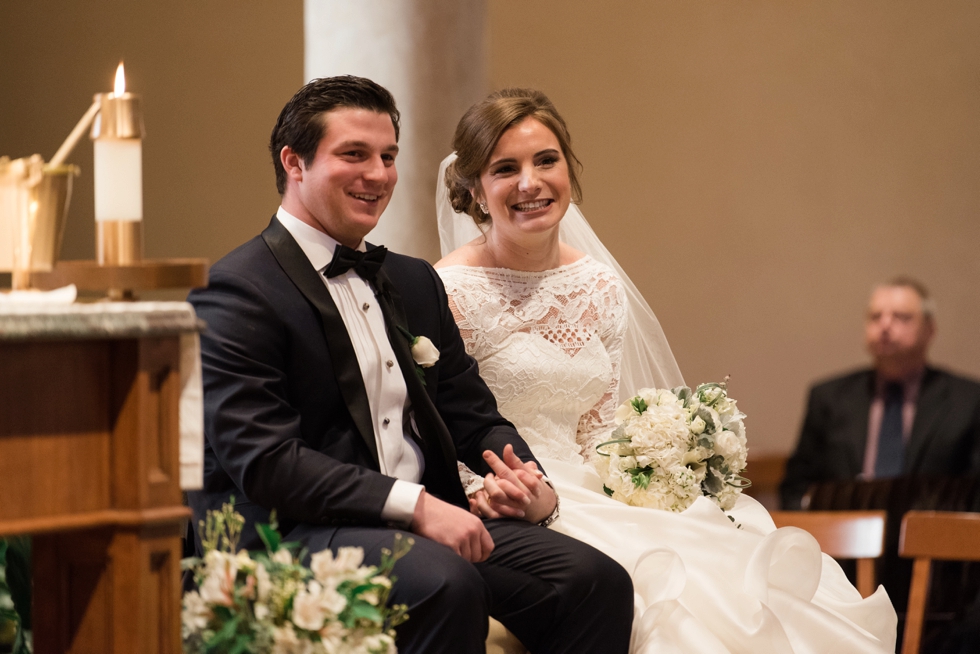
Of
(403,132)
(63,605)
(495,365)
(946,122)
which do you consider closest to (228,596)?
(63,605)

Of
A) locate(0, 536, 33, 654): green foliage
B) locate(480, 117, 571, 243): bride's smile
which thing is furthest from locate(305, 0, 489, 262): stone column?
locate(0, 536, 33, 654): green foliage

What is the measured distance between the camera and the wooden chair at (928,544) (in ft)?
12.0

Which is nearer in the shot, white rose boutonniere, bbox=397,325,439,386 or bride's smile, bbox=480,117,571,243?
white rose boutonniere, bbox=397,325,439,386

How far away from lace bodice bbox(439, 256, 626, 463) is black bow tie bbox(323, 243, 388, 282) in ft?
2.16

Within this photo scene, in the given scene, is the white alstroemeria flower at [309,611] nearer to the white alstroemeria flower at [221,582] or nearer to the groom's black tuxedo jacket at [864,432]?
the white alstroemeria flower at [221,582]

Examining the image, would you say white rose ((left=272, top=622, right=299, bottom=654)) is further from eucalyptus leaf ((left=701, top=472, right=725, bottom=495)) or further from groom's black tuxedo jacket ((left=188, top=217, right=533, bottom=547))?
eucalyptus leaf ((left=701, top=472, right=725, bottom=495))

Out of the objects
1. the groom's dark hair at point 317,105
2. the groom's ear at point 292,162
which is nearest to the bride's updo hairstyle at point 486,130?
the groom's dark hair at point 317,105

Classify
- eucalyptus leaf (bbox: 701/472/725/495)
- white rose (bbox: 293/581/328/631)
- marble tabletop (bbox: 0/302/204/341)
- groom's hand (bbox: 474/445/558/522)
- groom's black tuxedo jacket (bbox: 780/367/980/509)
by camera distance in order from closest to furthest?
marble tabletop (bbox: 0/302/204/341) → white rose (bbox: 293/581/328/631) → groom's hand (bbox: 474/445/558/522) → eucalyptus leaf (bbox: 701/472/725/495) → groom's black tuxedo jacket (bbox: 780/367/980/509)

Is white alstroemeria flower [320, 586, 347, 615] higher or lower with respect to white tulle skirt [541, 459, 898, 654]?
higher

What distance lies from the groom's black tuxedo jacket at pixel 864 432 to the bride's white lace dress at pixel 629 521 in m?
2.70

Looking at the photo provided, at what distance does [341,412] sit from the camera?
2.62 metres

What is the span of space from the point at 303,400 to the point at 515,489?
21.0 inches

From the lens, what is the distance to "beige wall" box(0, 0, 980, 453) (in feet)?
19.9

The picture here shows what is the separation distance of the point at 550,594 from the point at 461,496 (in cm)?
36
